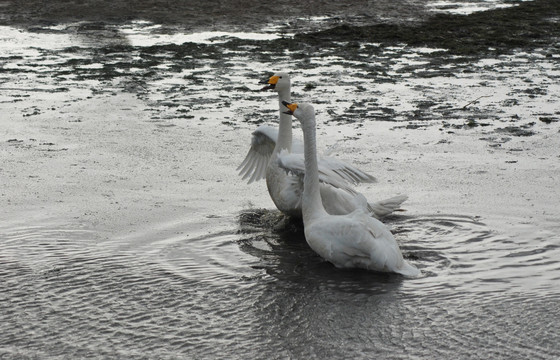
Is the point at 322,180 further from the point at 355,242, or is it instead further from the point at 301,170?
the point at 355,242

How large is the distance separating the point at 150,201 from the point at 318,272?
2.31 m

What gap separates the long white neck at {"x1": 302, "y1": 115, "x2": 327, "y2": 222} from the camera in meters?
7.76

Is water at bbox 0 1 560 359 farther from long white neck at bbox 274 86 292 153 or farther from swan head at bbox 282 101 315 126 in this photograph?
swan head at bbox 282 101 315 126

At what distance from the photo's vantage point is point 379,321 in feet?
20.2

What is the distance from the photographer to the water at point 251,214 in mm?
6031

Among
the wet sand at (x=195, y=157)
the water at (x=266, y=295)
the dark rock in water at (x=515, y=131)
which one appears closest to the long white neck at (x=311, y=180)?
the water at (x=266, y=295)

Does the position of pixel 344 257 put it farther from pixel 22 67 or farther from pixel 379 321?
pixel 22 67

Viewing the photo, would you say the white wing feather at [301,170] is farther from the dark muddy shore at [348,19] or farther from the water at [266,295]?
the dark muddy shore at [348,19]

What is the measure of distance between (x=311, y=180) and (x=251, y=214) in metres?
1.08

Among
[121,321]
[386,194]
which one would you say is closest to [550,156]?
[386,194]

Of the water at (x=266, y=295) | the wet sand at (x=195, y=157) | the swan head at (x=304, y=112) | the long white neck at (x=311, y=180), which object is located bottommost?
the water at (x=266, y=295)

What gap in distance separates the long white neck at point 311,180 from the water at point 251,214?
14.0 inches

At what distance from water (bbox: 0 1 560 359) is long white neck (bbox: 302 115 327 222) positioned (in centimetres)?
36

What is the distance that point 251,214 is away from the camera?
8.75 metres
